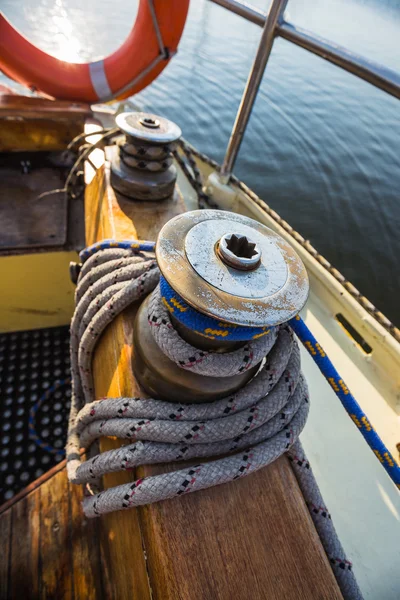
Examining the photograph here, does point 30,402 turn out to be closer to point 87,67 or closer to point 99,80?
point 99,80

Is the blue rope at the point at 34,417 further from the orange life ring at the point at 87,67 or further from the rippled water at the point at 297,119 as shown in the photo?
the rippled water at the point at 297,119

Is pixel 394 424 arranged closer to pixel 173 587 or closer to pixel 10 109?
pixel 173 587

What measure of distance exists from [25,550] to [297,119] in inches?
357

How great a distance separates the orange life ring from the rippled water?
339 centimetres

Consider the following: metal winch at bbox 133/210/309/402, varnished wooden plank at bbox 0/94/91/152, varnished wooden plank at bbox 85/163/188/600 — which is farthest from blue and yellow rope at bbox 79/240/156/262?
A: varnished wooden plank at bbox 0/94/91/152

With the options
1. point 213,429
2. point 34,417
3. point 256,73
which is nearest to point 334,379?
point 213,429

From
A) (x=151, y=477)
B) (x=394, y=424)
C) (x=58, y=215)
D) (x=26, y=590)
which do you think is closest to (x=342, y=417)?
(x=394, y=424)

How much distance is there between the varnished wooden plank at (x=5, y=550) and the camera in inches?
50.3

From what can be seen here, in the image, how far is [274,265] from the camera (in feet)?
2.34

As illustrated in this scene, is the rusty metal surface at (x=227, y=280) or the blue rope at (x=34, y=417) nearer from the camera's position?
the rusty metal surface at (x=227, y=280)

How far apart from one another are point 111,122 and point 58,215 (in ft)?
2.97

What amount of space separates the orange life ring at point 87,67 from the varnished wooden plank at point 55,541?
256 centimetres

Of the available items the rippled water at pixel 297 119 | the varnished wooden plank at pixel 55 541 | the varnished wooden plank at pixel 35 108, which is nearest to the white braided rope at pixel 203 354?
the varnished wooden plank at pixel 55 541

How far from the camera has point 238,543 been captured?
73 centimetres
